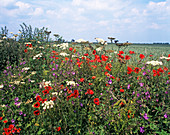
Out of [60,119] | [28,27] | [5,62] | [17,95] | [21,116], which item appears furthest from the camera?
[28,27]

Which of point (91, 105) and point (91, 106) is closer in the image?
Answer: point (91, 106)

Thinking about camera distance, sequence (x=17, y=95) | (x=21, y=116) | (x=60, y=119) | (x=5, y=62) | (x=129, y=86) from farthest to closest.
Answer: (x=5, y=62) → (x=17, y=95) → (x=129, y=86) → (x=21, y=116) → (x=60, y=119)

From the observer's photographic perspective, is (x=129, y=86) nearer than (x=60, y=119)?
No

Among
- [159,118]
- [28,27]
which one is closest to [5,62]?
[28,27]

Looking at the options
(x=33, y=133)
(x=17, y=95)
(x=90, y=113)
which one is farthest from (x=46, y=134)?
(x=17, y=95)

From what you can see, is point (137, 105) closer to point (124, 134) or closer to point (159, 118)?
point (159, 118)

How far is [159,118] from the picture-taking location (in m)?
2.89

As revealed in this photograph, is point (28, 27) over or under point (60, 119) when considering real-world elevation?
over

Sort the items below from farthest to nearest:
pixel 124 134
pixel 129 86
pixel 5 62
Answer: pixel 5 62
pixel 129 86
pixel 124 134

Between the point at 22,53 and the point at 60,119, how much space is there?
3.83 meters

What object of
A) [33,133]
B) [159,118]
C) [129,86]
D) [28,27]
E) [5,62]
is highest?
[28,27]

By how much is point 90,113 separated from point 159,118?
131 centimetres

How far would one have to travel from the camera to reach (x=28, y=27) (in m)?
6.73

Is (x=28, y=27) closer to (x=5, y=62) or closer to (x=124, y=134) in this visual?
(x=5, y=62)
